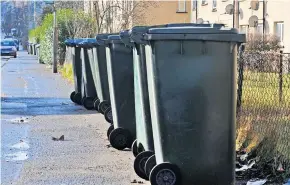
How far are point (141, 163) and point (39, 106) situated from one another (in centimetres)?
841

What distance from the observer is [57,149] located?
920 centimetres

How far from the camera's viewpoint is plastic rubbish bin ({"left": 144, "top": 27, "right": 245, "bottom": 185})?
238 inches

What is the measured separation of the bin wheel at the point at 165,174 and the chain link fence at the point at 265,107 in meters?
1.15

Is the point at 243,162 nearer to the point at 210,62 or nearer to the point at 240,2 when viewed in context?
the point at 210,62

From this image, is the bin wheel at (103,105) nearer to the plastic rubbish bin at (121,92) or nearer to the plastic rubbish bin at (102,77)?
the plastic rubbish bin at (102,77)

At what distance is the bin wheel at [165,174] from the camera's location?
6109 mm

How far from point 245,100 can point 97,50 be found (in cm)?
410

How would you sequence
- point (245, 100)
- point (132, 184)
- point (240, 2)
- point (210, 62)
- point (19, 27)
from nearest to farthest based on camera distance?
point (210, 62) → point (132, 184) → point (245, 100) → point (240, 2) → point (19, 27)

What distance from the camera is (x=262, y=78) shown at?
8180mm

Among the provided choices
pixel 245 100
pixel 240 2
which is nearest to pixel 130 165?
pixel 245 100

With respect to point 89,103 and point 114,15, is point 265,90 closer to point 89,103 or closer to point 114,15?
point 89,103

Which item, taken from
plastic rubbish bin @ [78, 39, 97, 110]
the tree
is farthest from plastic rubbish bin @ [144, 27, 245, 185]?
the tree

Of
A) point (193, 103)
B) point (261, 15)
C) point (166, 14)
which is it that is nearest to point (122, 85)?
point (193, 103)

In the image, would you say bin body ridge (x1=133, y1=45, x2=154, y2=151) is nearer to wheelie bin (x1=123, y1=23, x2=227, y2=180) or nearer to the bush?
wheelie bin (x1=123, y1=23, x2=227, y2=180)
